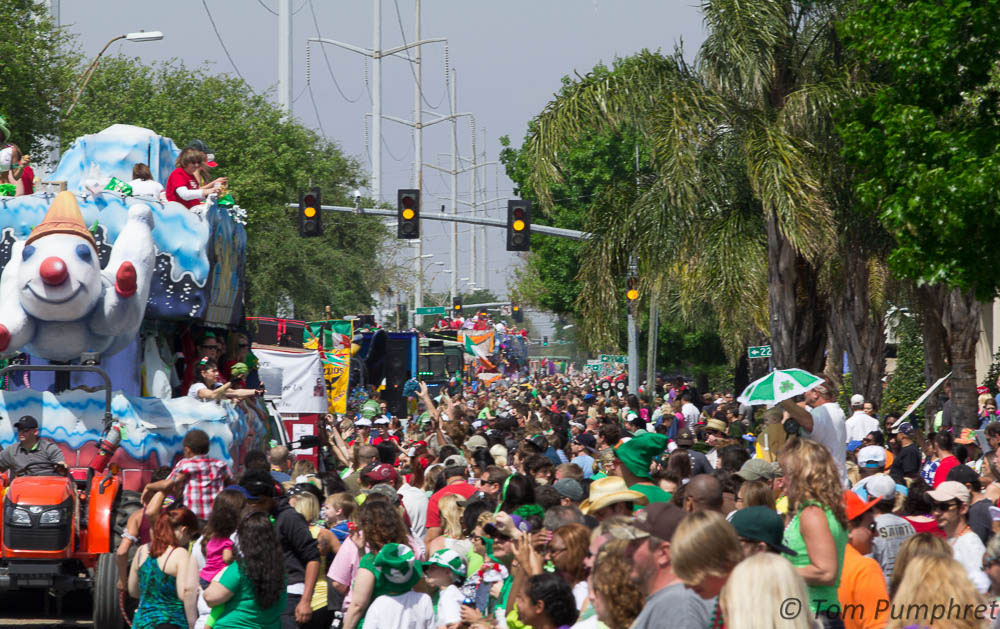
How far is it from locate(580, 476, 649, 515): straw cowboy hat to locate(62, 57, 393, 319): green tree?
87.2 feet

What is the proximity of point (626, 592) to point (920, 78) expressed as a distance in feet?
39.2

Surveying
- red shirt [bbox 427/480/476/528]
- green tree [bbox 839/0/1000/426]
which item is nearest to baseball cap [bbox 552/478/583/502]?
red shirt [bbox 427/480/476/528]

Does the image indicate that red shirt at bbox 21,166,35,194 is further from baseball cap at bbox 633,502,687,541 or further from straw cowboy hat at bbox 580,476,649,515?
baseball cap at bbox 633,502,687,541

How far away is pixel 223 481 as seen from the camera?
10.2m

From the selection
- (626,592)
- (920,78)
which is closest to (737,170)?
(920,78)

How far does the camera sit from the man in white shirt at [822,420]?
1041cm

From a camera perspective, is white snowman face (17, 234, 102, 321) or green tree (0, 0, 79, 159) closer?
white snowman face (17, 234, 102, 321)

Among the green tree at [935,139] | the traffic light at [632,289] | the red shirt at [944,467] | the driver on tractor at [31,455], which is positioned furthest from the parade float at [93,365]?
the traffic light at [632,289]

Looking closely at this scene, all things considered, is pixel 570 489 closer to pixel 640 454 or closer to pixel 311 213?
pixel 640 454

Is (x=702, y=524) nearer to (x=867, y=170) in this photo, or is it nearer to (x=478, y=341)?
(x=867, y=170)

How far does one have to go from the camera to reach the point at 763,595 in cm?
452

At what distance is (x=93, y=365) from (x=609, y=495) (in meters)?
6.29

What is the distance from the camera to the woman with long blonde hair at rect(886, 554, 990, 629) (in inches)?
210

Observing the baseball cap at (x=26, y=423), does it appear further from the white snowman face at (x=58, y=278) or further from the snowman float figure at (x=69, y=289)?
the white snowman face at (x=58, y=278)
